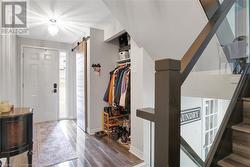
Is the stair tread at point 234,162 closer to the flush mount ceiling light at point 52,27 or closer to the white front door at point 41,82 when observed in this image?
the flush mount ceiling light at point 52,27

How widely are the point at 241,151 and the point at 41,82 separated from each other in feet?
16.1

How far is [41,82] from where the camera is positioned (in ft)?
16.0

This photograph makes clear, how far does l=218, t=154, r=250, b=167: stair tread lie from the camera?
1.11 metres

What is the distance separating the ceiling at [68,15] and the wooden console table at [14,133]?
1778mm

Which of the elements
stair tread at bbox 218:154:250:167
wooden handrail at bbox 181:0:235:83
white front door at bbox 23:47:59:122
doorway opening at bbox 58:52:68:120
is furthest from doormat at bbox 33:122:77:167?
wooden handrail at bbox 181:0:235:83

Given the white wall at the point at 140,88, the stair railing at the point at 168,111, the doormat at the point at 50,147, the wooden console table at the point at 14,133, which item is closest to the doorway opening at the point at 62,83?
the doormat at the point at 50,147

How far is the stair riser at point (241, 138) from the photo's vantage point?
3.83 feet

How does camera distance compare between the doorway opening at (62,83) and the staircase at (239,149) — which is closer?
the staircase at (239,149)

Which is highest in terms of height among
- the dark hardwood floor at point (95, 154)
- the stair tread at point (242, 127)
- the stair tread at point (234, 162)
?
the stair tread at point (242, 127)

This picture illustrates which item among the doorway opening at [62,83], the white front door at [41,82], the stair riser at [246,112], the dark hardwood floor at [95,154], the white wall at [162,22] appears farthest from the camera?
the doorway opening at [62,83]

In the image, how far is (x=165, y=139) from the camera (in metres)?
0.71

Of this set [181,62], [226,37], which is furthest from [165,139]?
[226,37]

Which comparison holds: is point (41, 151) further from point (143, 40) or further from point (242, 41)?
point (242, 41)

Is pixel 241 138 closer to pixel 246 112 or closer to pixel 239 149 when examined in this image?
pixel 239 149
